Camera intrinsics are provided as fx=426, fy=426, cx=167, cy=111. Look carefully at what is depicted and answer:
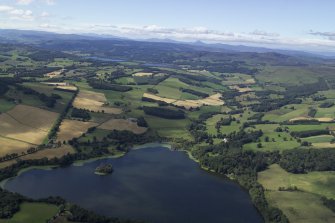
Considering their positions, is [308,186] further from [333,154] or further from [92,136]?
[92,136]

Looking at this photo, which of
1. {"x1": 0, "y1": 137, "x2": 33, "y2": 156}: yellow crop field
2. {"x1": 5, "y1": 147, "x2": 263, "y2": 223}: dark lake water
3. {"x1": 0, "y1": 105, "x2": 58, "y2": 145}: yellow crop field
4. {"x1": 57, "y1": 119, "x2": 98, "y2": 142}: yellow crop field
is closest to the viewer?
{"x1": 5, "y1": 147, "x2": 263, "y2": 223}: dark lake water

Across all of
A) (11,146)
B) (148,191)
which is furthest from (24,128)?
(148,191)

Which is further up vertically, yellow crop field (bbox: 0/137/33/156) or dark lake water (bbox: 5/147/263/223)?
yellow crop field (bbox: 0/137/33/156)

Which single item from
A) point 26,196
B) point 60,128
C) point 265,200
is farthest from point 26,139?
point 265,200

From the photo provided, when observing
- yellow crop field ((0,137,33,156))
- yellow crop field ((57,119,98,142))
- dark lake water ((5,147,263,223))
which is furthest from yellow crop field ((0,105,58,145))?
dark lake water ((5,147,263,223))

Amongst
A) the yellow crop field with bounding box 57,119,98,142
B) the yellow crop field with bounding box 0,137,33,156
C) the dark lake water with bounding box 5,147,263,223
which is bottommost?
the dark lake water with bounding box 5,147,263,223

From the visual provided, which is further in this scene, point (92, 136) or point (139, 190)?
point (92, 136)

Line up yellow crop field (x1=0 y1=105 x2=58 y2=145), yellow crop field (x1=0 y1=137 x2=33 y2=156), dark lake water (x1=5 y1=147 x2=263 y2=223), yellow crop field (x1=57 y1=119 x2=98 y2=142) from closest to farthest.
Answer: dark lake water (x1=5 y1=147 x2=263 y2=223) < yellow crop field (x1=0 y1=137 x2=33 y2=156) < yellow crop field (x1=0 y1=105 x2=58 y2=145) < yellow crop field (x1=57 y1=119 x2=98 y2=142)

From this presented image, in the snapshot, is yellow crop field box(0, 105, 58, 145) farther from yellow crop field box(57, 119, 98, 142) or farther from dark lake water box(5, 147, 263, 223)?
dark lake water box(5, 147, 263, 223)
